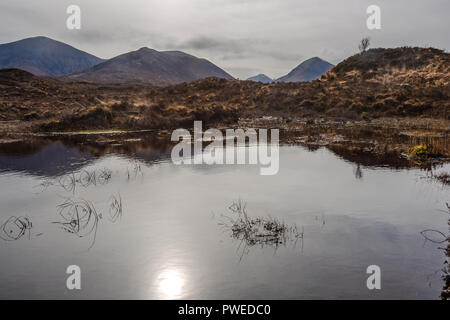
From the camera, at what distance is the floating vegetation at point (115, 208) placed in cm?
1398

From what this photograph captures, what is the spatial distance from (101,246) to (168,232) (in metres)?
2.42

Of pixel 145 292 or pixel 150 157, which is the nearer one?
pixel 145 292

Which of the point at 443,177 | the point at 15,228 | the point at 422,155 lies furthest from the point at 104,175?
the point at 422,155

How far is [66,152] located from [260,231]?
2307 cm

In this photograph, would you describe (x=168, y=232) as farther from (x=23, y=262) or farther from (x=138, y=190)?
(x=138, y=190)

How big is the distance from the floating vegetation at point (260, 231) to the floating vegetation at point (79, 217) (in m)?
5.06

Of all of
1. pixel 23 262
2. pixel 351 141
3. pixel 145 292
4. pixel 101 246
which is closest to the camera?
pixel 145 292

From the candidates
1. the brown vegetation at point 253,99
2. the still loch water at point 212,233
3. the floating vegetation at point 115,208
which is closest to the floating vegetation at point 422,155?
the still loch water at point 212,233

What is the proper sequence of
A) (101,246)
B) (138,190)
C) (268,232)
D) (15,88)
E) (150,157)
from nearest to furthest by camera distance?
(101,246)
(268,232)
(138,190)
(150,157)
(15,88)

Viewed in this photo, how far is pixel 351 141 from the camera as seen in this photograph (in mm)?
35406

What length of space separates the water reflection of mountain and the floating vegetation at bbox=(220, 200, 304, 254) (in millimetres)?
13728

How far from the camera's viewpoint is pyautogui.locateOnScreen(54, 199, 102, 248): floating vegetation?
12492 millimetres

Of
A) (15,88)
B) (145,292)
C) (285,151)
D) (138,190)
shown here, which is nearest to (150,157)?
(138,190)
